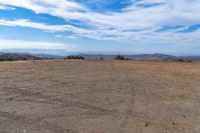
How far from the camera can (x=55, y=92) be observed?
31.6 feet

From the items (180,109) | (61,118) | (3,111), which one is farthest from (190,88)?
(3,111)

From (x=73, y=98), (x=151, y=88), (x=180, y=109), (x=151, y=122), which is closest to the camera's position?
(x=151, y=122)

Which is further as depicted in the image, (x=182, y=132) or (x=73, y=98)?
(x=73, y=98)

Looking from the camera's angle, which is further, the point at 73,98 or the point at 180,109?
the point at 73,98

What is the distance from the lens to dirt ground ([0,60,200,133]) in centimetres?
621

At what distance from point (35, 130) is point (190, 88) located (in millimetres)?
7149

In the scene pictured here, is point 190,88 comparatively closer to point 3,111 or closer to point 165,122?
point 165,122

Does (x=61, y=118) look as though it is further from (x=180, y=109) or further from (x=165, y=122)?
(x=180, y=109)

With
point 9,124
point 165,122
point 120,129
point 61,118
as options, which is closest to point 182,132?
point 165,122

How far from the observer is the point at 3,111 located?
7156 mm

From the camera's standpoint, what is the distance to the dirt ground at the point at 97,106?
20.4 ft

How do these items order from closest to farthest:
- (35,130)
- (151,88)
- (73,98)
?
(35,130)
(73,98)
(151,88)

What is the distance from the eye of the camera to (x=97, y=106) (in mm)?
7895

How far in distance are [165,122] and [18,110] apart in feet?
11.4
